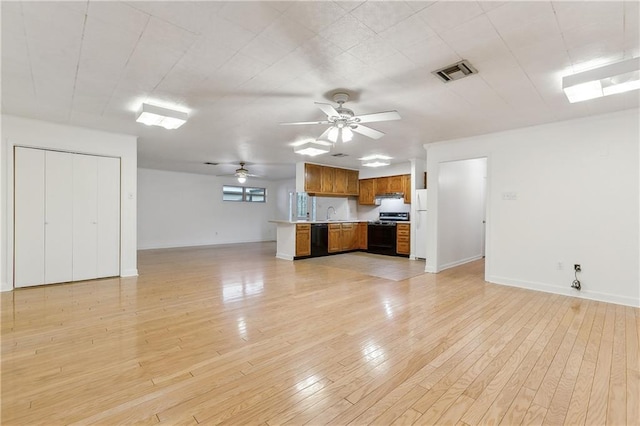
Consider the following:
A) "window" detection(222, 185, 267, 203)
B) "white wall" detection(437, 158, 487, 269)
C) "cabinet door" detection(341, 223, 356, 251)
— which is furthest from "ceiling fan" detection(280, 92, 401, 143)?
"window" detection(222, 185, 267, 203)

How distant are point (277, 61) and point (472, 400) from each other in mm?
2875

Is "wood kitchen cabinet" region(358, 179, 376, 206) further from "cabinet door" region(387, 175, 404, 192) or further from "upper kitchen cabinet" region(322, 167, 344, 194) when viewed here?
"upper kitchen cabinet" region(322, 167, 344, 194)

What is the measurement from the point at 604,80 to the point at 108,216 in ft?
22.0

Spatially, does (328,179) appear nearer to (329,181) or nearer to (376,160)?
(329,181)

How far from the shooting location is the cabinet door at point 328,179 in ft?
26.9

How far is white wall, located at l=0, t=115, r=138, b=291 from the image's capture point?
13.7 feet

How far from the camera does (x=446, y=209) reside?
5941 mm

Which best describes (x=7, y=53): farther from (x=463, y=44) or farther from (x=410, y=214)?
(x=410, y=214)

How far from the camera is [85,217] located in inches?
189

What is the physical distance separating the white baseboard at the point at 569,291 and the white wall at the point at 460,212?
3.95 ft

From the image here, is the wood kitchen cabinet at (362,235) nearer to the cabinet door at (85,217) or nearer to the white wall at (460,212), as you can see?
the white wall at (460,212)

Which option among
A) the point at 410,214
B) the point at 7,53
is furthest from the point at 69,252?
the point at 410,214

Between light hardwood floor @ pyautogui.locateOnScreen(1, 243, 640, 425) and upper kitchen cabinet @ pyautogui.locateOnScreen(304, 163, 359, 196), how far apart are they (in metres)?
4.12

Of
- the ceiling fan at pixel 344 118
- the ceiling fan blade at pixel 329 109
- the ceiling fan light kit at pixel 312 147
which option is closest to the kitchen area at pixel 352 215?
the ceiling fan light kit at pixel 312 147
